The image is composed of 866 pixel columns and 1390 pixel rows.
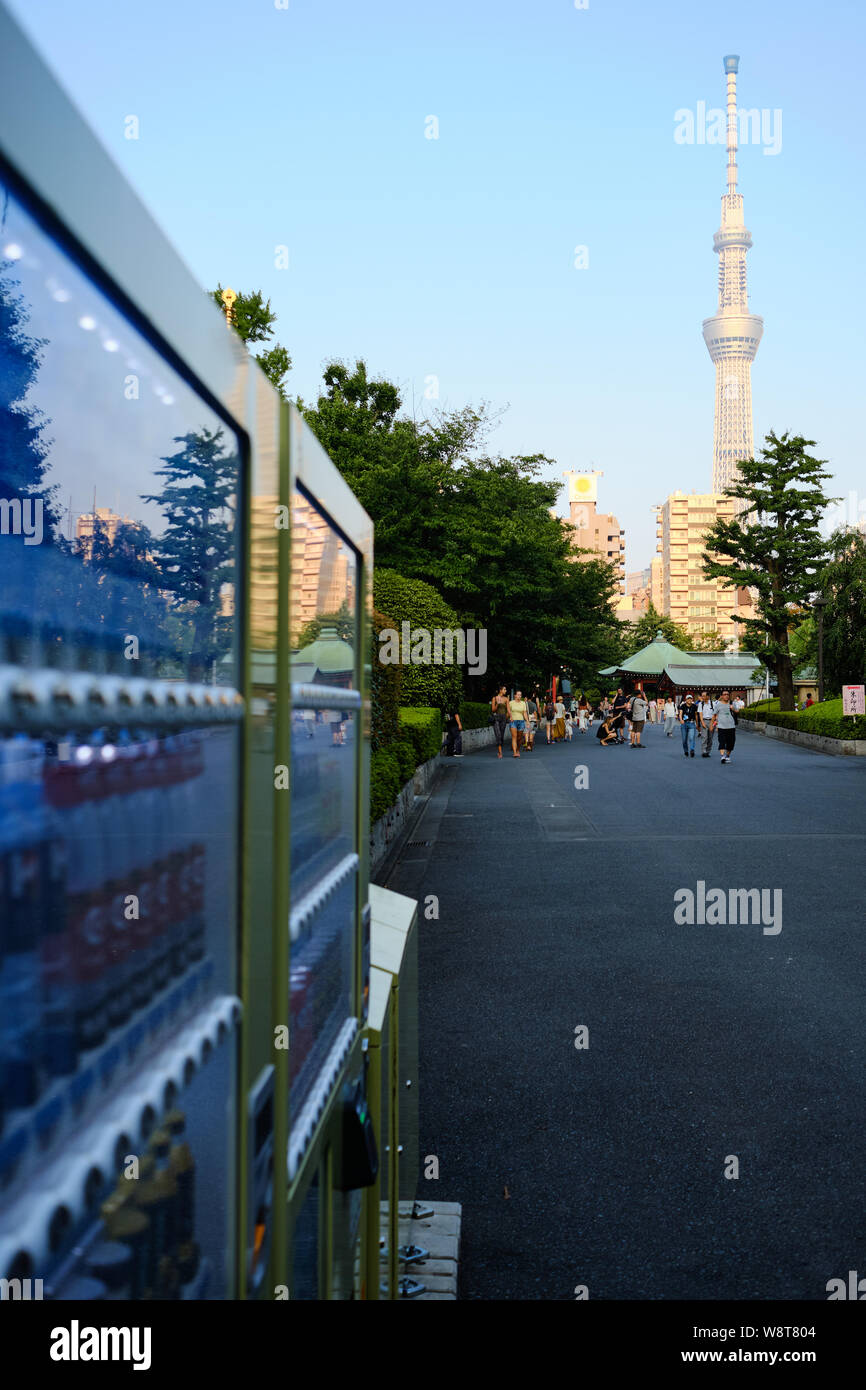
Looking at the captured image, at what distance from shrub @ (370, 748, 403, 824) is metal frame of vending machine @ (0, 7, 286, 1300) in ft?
30.6

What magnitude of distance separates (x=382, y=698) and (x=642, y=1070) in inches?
399

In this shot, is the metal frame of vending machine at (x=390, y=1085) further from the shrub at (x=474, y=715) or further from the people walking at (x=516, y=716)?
the shrub at (x=474, y=715)

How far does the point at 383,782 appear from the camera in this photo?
12.5 meters

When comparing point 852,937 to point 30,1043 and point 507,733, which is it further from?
point 507,733

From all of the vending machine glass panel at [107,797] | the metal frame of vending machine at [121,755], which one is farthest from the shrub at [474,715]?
the vending machine glass panel at [107,797]

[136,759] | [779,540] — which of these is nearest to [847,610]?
[779,540]

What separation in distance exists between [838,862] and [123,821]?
11937mm

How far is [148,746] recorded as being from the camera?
1.14 metres

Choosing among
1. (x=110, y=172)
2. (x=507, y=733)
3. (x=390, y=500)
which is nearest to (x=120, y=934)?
(x=110, y=172)

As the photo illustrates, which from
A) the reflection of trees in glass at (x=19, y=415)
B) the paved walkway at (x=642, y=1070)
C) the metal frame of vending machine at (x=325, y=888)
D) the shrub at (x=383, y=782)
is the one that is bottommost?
the paved walkway at (x=642, y=1070)

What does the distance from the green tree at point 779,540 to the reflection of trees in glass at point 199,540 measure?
4359 cm

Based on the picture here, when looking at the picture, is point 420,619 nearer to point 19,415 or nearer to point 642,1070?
point 642,1070

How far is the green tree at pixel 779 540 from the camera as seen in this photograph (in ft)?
142
